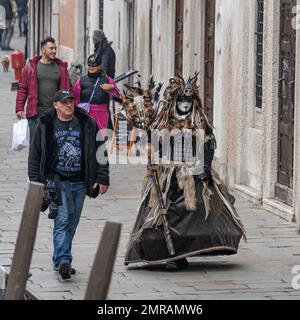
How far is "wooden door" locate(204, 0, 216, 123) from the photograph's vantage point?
67.3ft

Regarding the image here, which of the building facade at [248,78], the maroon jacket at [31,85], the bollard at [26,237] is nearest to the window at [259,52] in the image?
the building facade at [248,78]

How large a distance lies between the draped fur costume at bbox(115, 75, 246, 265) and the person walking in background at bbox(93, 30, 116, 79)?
1154 cm

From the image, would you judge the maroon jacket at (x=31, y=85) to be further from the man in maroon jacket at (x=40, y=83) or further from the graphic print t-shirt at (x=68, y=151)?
the graphic print t-shirt at (x=68, y=151)

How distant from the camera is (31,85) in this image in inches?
687

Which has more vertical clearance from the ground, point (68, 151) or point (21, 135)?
point (68, 151)

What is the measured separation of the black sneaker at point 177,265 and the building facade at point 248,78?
266cm

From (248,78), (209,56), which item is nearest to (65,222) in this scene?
(248,78)

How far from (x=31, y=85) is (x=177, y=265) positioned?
4.59 meters

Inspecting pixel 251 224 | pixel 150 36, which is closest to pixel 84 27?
pixel 150 36

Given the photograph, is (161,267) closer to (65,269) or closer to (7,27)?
(65,269)

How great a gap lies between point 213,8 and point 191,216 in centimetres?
752

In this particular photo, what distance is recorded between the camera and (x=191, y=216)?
1334 centimetres

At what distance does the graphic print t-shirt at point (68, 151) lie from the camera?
13.0 metres

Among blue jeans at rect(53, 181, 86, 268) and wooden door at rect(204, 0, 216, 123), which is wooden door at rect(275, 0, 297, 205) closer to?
wooden door at rect(204, 0, 216, 123)
